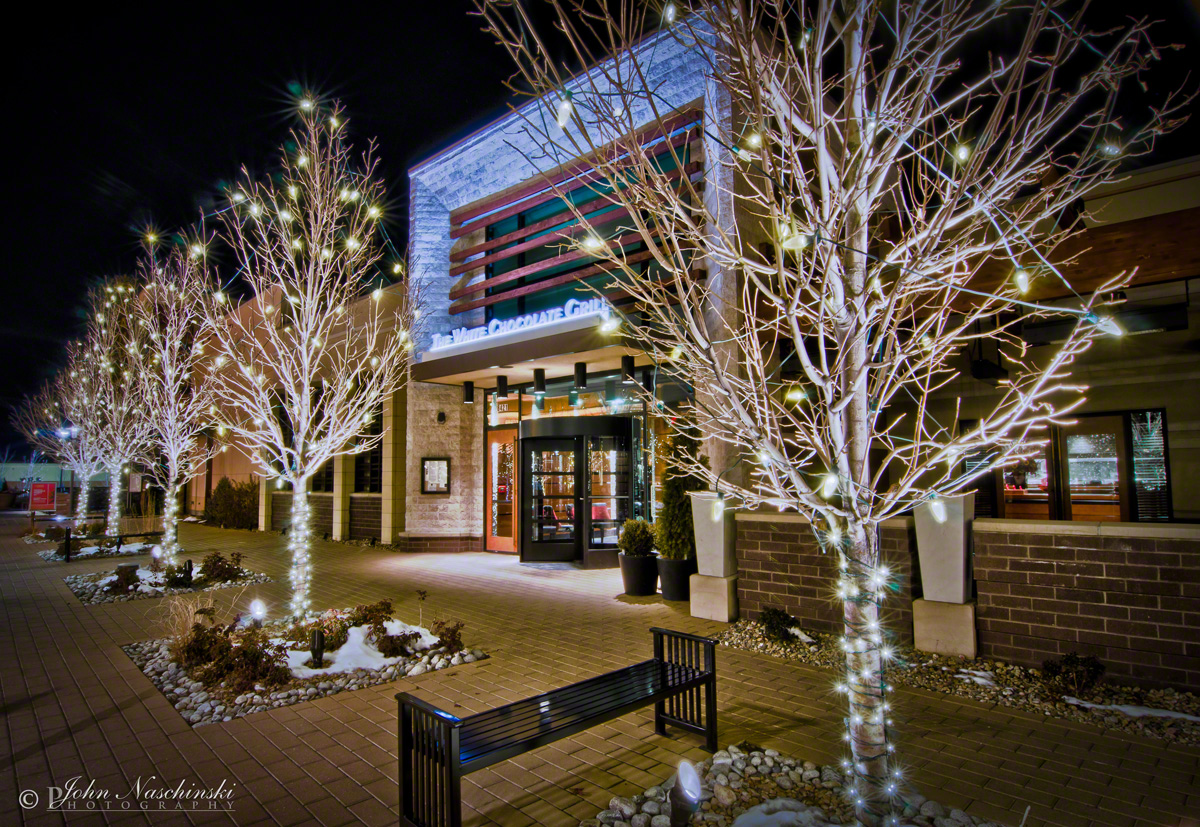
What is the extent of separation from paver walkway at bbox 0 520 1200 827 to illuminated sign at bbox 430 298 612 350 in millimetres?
6036

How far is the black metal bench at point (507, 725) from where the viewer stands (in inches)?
120

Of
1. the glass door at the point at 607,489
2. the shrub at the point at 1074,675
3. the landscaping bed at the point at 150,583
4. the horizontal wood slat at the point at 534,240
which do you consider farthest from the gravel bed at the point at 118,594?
the shrub at the point at 1074,675

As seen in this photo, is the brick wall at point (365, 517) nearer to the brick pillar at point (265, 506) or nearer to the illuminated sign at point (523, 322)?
the illuminated sign at point (523, 322)

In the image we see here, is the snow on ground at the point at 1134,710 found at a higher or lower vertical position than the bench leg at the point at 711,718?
lower

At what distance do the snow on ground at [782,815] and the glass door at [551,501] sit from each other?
9143 millimetres

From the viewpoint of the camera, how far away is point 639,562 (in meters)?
9.21

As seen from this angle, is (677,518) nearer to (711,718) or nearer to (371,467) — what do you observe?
(711,718)

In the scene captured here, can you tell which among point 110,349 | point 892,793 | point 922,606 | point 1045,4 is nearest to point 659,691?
point 892,793

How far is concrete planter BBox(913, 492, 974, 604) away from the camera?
19.3 feet

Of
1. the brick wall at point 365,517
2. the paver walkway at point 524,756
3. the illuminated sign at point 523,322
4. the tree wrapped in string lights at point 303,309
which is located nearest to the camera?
the paver walkway at point 524,756

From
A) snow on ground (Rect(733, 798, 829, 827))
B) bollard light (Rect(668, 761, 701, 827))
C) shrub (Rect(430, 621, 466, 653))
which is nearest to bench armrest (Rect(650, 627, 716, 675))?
snow on ground (Rect(733, 798, 829, 827))

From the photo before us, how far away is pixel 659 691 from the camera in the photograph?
4.05 metres

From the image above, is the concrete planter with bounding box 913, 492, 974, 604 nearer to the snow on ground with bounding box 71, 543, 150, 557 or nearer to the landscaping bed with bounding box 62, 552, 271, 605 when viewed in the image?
the landscaping bed with bounding box 62, 552, 271, 605

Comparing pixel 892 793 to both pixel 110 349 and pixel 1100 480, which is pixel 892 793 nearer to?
pixel 1100 480
